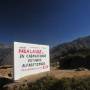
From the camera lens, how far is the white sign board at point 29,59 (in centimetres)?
2139

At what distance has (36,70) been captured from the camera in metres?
25.0

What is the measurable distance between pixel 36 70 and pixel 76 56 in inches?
556

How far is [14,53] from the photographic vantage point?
21.0m

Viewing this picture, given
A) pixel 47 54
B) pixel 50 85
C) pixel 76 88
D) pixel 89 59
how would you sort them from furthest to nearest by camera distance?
1. pixel 89 59
2. pixel 47 54
3. pixel 50 85
4. pixel 76 88

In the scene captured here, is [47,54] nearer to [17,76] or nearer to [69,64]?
[17,76]

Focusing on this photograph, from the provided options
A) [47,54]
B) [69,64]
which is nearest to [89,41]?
[69,64]

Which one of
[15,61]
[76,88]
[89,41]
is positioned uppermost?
[89,41]

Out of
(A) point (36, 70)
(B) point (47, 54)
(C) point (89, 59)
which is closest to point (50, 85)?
(A) point (36, 70)

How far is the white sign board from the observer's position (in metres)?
21.4

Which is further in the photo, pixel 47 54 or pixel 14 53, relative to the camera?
pixel 47 54

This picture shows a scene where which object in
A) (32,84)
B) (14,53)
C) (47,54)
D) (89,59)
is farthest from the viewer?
(89,59)

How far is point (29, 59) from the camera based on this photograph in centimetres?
2344

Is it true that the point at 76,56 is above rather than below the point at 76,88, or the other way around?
above

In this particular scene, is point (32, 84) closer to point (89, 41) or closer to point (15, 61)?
point (15, 61)
